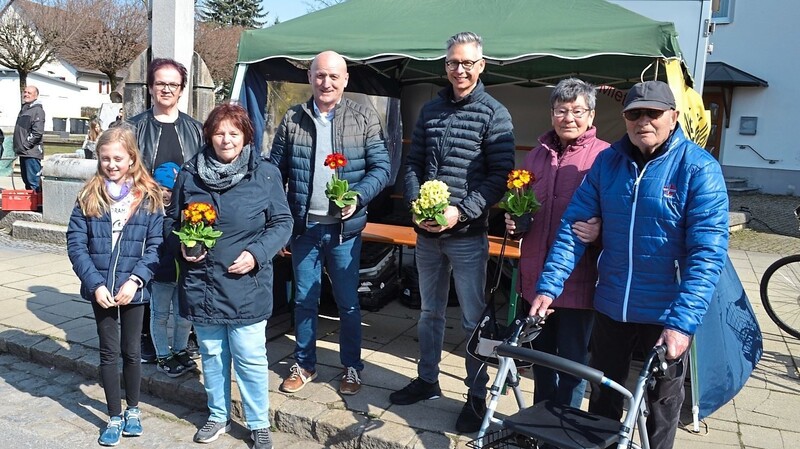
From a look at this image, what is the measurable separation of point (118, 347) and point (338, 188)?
1.54m

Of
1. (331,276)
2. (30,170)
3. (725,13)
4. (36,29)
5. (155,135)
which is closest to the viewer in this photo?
(331,276)

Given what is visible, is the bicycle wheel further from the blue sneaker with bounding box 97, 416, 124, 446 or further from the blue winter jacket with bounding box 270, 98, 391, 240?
the blue sneaker with bounding box 97, 416, 124, 446

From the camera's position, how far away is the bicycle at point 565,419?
2229mm

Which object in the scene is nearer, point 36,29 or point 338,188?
point 338,188

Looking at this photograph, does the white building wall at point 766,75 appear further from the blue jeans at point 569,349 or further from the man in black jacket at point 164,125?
the man in black jacket at point 164,125

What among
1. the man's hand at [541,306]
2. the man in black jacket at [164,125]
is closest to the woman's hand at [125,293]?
the man in black jacket at [164,125]

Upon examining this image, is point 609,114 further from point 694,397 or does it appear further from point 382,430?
point 382,430

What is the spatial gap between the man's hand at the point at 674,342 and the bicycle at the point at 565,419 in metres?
0.06

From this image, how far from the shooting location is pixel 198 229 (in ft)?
10.7

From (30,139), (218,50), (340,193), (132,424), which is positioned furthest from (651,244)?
(218,50)

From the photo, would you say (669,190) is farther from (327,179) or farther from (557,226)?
(327,179)

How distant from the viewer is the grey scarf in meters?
3.40

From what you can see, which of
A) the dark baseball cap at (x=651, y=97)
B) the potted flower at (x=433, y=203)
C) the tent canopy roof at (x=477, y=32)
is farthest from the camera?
the tent canopy roof at (x=477, y=32)

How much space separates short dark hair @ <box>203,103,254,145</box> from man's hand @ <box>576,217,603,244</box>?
1.78 meters
